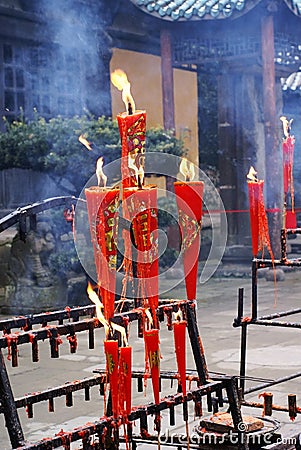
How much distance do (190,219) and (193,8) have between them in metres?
8.31

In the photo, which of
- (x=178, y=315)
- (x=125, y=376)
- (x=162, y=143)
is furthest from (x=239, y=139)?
(x=125, y=376)

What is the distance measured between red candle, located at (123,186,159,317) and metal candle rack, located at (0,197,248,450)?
0.38 m

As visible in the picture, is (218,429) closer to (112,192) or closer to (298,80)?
(112,192)

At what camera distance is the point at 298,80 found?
53.6 ft

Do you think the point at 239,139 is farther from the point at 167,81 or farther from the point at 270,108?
the point at 167,81

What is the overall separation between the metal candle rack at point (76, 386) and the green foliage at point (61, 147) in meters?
5.09

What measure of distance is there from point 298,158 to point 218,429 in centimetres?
1261

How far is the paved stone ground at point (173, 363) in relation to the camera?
5.12m

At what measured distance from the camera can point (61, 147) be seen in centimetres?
886

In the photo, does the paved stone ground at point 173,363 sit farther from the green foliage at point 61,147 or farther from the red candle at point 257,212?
the green foliage at point 61,147

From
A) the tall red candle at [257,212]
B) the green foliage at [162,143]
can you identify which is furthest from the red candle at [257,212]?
the green foliage at [162,143]

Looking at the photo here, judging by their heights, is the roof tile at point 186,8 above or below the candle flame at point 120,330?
above

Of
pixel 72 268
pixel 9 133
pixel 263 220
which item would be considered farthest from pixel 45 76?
pixel 263 220

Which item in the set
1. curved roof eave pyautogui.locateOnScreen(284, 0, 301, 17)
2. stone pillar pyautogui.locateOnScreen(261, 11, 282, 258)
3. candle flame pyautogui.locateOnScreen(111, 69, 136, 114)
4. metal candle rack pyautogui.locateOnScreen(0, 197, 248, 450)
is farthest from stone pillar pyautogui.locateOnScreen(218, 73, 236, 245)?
candle flame pyautogui.locateOnScreen(111, 69, 136, 114)
